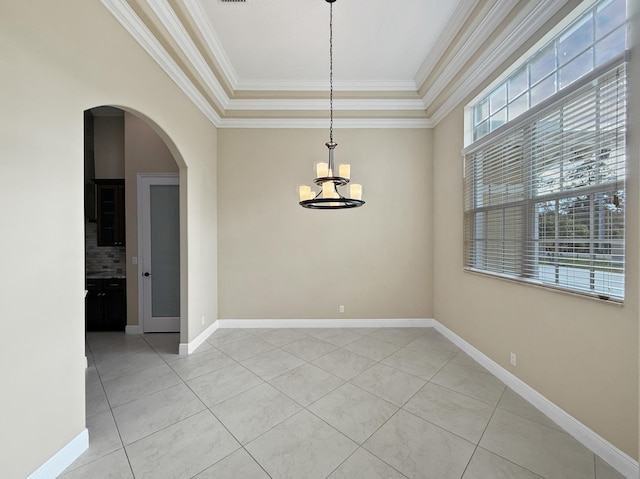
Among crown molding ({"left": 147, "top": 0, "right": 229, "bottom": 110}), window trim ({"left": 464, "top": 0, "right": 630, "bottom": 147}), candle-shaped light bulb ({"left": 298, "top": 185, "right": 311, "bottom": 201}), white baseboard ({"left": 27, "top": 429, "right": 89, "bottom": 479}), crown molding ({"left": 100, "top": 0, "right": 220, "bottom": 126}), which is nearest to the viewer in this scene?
white baseboard ({"left": 27, "top": 429, "right": 89, "bottom": 479})

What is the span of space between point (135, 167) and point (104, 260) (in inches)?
68.1

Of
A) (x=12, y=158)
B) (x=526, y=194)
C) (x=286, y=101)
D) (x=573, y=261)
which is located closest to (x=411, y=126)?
(x=286, y=101)

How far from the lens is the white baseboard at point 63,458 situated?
1.48 meters

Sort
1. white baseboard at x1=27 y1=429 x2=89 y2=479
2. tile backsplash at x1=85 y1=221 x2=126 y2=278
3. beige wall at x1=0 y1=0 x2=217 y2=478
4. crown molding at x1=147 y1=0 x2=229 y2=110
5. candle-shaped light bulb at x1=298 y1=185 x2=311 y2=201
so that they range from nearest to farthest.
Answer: beige wall at x1=0 y1=0 x2=217 y2=478
white baseboard at x1=27 y1=429 x2=89 y2=479
crown molding at x1=147 y1=0 x2=229 y2=110
candle-shaped light bulb at x1=298 y1=185 x2=311 y2=201
tile backsplash at x1=85 y1=221 x2=126 y2=278

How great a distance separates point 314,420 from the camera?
6.68ft

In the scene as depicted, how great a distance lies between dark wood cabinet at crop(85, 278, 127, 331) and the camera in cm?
402

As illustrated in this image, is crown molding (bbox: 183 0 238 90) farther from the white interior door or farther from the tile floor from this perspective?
the tile floor

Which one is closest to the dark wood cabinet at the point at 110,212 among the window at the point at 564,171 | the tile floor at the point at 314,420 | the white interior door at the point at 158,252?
the white interior door at the point at 158,252

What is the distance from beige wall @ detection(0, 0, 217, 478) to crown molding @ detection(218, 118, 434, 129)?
205cm

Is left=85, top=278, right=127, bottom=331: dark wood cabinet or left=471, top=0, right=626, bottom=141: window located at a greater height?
left=471, top=0, right=626, bottom=141: window

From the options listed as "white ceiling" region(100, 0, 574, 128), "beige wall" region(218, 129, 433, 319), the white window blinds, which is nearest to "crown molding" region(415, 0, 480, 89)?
"white ceiling" region(100, 0, 574, 128)

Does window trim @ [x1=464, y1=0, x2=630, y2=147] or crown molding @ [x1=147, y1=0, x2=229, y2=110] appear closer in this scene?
window trim @ [x1=464, y1=0, x2=630, y2=147]

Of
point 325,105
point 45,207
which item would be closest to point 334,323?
point 325,105

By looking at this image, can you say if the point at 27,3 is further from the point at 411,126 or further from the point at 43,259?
the point at 411,126
